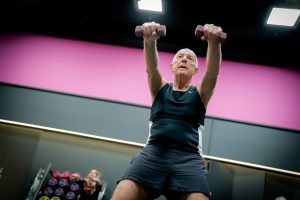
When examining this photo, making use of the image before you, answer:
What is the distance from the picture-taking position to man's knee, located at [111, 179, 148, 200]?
1514 millimetres

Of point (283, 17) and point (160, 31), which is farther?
point (283, 17)

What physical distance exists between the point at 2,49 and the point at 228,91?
8.04ft

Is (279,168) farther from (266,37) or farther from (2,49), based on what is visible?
(2,49)

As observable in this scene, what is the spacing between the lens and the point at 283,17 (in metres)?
3.13

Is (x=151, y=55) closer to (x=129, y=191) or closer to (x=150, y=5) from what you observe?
(x=129, y=191)

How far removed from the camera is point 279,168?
2.79m

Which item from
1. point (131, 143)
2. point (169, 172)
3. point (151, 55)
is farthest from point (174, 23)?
point (169, 172)

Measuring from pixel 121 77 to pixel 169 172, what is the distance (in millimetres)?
2030

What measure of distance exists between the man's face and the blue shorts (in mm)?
495

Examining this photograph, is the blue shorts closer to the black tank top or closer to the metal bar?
the black tank top

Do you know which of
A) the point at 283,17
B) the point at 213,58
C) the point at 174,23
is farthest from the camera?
the point at 174,23

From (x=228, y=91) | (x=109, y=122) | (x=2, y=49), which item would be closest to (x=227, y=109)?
(x=228, y=91)

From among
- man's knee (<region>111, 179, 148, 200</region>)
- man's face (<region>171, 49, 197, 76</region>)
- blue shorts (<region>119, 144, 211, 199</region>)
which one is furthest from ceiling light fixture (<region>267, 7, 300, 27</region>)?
man's knee (<region>111, 179, 148, 200</region>)

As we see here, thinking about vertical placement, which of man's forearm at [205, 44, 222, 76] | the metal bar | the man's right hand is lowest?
the metal bar
